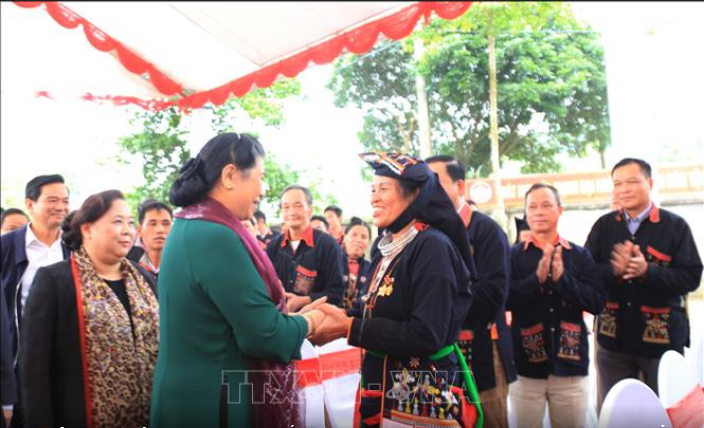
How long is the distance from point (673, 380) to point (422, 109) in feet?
17.5

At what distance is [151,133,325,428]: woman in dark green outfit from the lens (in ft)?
5.33

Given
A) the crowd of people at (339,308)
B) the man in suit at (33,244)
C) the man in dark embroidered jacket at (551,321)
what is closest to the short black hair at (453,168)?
the crowd of people at (339,308)

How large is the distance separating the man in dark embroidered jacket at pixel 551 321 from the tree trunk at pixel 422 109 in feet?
13.8

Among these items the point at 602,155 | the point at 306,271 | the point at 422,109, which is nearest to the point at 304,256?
the point at 306,271

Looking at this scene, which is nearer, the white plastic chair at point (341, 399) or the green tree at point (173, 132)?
the white plastic chair at point (341, 399)

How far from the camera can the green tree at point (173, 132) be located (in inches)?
218

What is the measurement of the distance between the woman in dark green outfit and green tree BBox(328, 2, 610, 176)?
575 centimetres

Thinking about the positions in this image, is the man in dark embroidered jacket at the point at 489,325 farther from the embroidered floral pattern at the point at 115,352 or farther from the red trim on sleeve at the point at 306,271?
the red trim on sleeve at the point at 306,271

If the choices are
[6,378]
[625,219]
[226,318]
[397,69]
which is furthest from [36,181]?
[397,69]

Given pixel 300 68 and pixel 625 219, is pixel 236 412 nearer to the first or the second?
pixel 625 219

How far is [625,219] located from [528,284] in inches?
31.9

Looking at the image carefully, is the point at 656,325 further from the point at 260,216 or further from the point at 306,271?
the point at 260,216

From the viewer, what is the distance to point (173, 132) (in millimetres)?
5793

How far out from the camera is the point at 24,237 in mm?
3268
